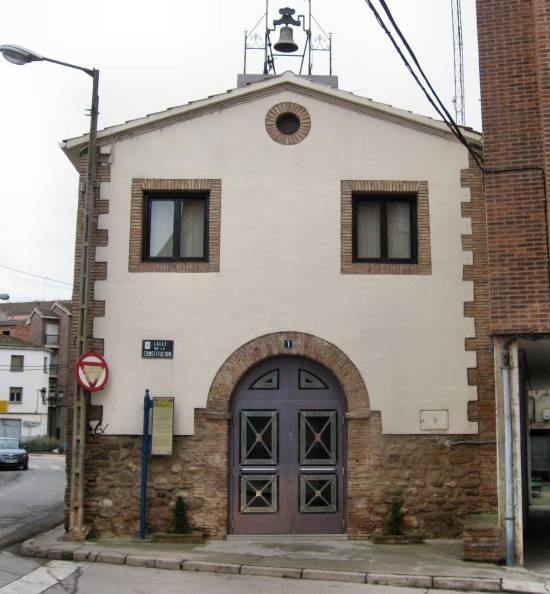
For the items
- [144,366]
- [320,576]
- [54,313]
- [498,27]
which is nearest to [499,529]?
[320,576]

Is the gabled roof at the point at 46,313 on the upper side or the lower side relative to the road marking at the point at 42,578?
upper

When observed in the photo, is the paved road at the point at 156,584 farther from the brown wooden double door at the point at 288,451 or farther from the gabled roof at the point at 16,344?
the gabled roof at the point at 16,344

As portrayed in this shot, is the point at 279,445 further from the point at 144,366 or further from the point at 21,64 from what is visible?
the point at 21,64

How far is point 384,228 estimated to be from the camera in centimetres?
1386

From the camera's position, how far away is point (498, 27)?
11719mm

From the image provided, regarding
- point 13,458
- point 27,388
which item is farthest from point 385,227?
point 27,388

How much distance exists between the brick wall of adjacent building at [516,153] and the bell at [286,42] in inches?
235

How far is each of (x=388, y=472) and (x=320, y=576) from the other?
113 inches

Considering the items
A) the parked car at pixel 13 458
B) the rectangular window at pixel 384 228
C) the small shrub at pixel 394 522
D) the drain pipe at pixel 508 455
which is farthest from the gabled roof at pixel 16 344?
the drain pipe at pixel 508 455

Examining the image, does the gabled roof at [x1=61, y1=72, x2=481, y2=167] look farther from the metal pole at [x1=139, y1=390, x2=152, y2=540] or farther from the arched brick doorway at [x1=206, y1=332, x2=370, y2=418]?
the metal pole at [x1=139, y1=390, x2=152, y2=540]

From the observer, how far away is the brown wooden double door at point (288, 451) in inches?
519

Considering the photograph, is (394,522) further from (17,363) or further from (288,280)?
(17,363)

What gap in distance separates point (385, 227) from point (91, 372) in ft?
17.1

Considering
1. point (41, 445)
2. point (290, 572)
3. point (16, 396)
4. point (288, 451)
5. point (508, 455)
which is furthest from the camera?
point (16, 396)
